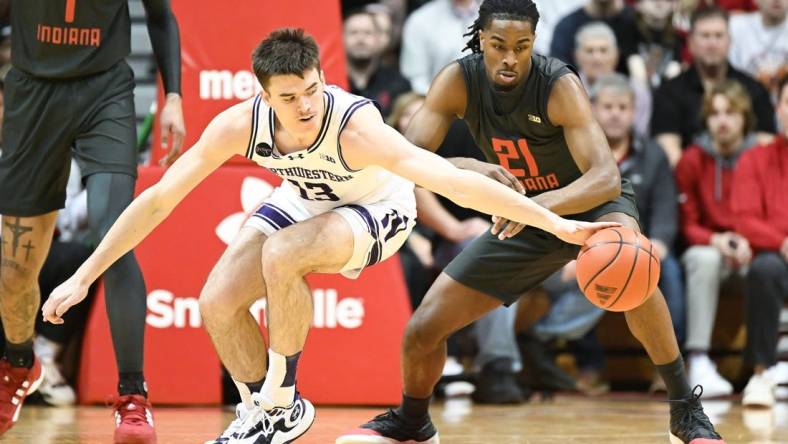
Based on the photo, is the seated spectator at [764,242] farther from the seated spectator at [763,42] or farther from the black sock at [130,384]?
the black sock at [130,384]

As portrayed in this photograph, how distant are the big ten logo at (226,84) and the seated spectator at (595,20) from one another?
109 inches

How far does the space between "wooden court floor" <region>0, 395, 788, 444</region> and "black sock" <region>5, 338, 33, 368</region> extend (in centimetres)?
32

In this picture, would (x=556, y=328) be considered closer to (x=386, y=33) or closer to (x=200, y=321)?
(x=200, y=321)

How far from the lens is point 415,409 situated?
5391 millimetres

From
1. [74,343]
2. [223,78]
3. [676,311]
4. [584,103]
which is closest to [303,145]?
[584,103]

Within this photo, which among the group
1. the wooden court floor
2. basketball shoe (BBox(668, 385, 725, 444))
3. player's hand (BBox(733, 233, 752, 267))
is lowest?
the wooden court floor

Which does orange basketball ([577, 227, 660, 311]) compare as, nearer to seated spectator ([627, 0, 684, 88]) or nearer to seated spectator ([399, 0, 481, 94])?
seated spectator ([399, 0, 481, 94])

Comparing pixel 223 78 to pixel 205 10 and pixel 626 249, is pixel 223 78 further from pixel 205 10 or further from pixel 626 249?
pixel 626 249

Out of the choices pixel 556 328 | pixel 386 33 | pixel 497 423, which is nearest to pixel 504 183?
pixel 497 423

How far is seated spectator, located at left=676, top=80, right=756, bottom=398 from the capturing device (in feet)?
25.9

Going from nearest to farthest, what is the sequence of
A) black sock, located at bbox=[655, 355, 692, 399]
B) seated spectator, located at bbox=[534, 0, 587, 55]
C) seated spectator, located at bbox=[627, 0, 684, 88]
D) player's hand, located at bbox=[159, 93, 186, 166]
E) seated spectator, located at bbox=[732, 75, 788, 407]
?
black sock, located at bbox=[655, 355, 692, 399], player's hand, located at bbox=[159, 93, 186, 166], seated spectator, located at bbox=[732, 75, 788, 407], seated spectator, located at bbox=[627, 0, 684, 88], seated spectator, located at bbox=[534, 0, 587, 55]

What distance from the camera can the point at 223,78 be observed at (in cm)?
711

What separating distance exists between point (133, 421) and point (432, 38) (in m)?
4.75

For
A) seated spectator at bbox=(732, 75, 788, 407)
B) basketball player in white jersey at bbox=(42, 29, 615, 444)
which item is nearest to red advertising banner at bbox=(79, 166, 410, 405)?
basketball player in white jersey at bbox=(42, 29, 615, 444)
